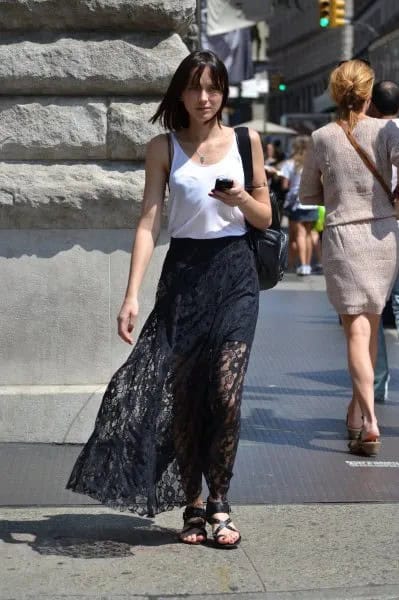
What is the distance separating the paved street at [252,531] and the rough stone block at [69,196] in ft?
3.56

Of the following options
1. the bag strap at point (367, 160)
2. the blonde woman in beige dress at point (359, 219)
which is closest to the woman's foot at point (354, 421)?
the blonde woman in beige dress at point (359, 219)

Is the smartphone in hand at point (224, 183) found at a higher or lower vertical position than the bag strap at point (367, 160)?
lower

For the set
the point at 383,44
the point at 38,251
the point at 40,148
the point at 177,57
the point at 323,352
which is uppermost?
the point at 383,44

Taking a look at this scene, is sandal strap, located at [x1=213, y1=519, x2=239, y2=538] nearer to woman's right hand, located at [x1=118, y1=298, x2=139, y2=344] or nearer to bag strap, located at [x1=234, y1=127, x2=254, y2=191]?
woman's right hand, located at [x1=118, y1=298, x2=139, y2=344]

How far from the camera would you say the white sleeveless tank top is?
5.42 metres

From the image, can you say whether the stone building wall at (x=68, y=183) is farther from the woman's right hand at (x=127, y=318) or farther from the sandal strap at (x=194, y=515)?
the woman's right hand at (x=127, y=318)

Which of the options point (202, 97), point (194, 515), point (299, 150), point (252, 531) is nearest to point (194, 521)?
point (194, 515)

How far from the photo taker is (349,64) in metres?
7.24

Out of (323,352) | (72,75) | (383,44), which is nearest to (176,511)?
(72,75)

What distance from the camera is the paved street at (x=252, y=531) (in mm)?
4961

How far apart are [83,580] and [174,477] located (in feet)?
2.24

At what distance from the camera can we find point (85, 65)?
7070 mm

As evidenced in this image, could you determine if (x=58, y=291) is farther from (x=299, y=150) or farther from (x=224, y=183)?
(x=299, y=150)

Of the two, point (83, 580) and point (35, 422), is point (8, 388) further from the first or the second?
point (83, 580)
